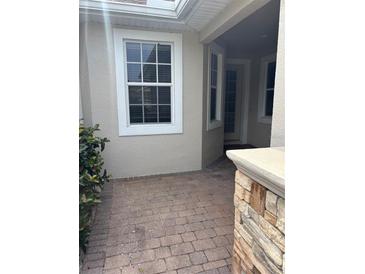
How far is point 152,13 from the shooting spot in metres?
3.47

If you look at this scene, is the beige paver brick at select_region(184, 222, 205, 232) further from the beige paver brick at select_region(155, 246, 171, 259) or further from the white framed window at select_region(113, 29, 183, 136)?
the white framed window at select_region(113, 29, 183, 136)

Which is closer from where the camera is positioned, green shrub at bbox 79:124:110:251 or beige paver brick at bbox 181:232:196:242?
green shrub at bbox 79:124:110:251

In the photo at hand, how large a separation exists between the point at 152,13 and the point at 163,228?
321cm

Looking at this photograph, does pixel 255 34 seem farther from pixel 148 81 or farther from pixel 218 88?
pixel 148 81

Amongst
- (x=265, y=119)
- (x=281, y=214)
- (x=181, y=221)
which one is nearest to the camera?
(x=281, y=214)

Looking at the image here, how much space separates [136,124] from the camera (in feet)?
13.3

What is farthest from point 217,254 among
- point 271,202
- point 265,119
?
point 265,119

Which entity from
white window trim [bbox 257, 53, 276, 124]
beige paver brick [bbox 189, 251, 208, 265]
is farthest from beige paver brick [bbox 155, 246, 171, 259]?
white window trim [bbox 257, 53, 276, 124]

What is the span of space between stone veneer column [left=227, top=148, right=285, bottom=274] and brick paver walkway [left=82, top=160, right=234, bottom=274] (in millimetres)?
609

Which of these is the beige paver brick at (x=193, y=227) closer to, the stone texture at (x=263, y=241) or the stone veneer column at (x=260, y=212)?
the stone veneer column at (x=260, y=212)

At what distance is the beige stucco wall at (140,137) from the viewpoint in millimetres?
3656

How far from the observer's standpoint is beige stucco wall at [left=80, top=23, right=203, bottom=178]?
3656 millimetres

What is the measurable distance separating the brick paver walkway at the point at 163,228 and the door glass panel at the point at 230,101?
3.04 m
